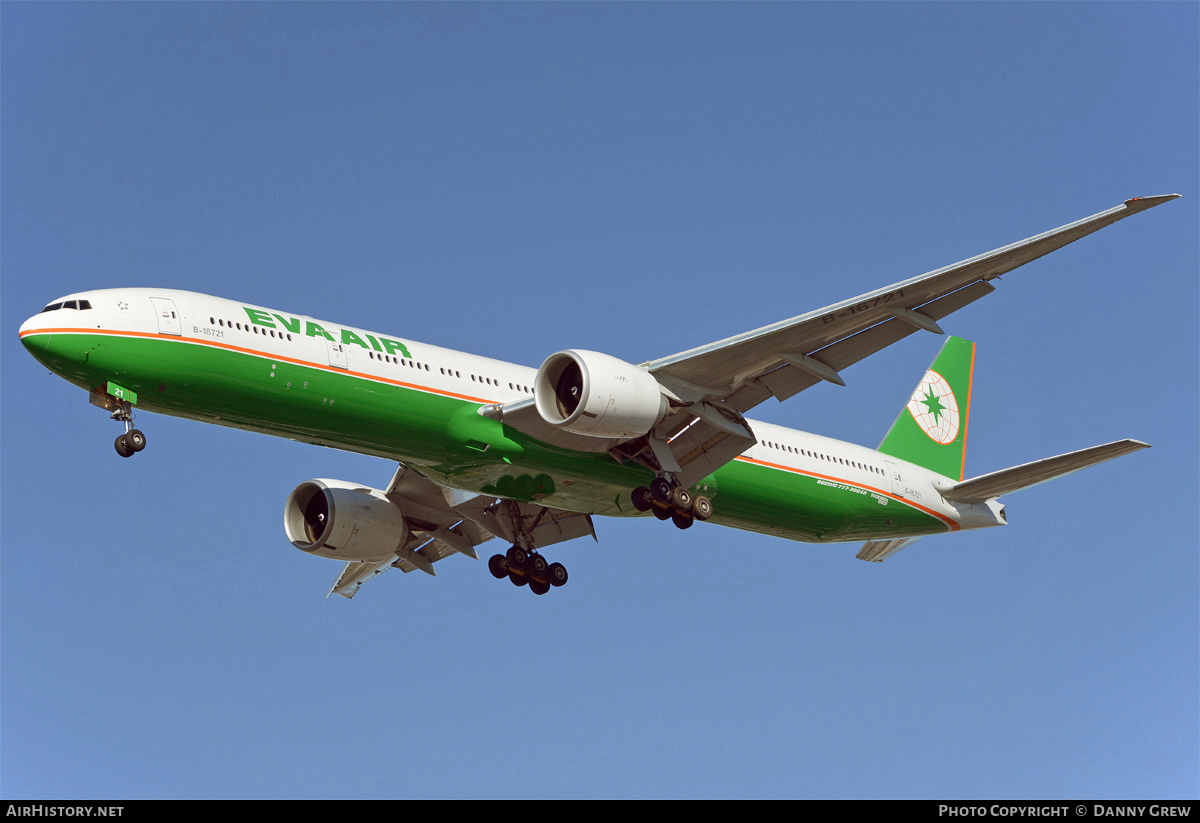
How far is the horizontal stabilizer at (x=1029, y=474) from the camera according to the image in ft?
101

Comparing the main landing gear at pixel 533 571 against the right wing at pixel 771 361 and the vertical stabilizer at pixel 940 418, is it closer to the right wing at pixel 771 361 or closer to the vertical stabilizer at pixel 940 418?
the right wing at pixel 771 361

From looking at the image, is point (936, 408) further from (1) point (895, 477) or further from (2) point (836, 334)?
(2) point (836, 334)

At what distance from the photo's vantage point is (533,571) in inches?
1348

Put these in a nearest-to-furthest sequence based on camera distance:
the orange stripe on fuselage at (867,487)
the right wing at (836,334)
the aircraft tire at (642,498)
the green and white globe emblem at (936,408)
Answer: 1. the right wing at (836,334)
2. the aircraft tire at (642,498)
3. the orange stripe on fuselage at (867,487)
4. the green and white globe emblem at (936,408)

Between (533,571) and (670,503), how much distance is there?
17.9 feet

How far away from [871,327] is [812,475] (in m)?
5.96

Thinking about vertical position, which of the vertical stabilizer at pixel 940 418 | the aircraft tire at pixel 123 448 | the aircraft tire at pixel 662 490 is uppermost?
the vertical stabilizer at pixel 940 418

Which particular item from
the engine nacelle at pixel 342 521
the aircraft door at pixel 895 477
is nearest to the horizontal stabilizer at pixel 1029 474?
the aircraft door at pixel 895 477

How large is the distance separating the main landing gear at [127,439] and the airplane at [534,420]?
0.09 ft

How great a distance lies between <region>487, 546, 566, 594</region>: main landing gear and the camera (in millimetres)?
34250

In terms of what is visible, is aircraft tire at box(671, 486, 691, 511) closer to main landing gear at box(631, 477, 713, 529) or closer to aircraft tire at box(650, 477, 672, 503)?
main landing gear at box(631, 477, 713, 529)

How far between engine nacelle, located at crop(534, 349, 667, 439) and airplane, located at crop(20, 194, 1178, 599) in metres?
0.04
